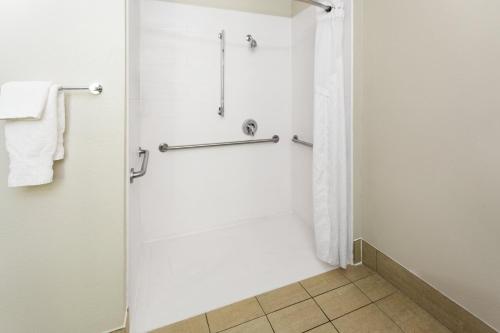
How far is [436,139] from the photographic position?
1.14 meters

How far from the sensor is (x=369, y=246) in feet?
5.16

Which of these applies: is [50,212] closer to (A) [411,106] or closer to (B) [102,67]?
(B) [102,67]

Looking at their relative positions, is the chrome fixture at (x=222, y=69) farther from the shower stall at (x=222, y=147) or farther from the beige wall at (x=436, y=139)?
the beige wall at (x=436, y=139)

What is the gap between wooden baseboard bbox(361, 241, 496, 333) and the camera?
3.50 ft

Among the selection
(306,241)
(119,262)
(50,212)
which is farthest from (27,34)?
(306,241)

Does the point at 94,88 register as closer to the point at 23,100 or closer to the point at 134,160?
the point at 23,100

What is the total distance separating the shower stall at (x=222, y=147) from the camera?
1652mm

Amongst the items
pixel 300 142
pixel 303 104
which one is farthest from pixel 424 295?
pixel 303 104

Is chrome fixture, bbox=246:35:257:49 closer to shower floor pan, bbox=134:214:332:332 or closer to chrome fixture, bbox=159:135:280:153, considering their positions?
chrome fixture, bbox=159:135:280:153

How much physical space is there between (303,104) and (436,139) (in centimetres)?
111

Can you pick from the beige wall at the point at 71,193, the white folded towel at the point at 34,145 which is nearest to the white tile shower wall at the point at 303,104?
the beige wall at the point at 71,193

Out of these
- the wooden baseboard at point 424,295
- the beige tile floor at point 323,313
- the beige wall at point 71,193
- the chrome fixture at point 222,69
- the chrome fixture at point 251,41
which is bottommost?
the beige tile floor at point 323,313

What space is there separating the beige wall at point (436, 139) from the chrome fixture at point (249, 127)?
35.5 inches

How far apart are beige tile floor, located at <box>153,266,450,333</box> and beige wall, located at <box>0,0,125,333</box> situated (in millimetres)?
457
